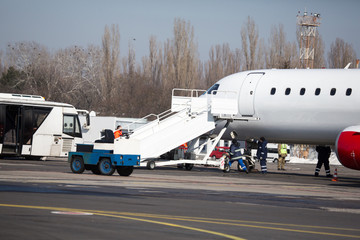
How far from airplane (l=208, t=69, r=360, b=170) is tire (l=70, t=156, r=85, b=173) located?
Answer: 1021 cm

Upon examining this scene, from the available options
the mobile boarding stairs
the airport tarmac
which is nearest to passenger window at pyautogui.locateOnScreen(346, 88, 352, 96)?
the mobile boarding stairs

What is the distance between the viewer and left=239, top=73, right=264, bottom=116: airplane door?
34094mm

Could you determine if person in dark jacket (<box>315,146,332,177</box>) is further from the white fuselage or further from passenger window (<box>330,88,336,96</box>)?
passenger window (<box>330,88,336,96</box>)

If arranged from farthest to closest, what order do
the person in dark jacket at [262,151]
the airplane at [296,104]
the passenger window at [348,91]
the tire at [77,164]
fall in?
1. the person in dark jacket at [262,151]
2. the airplane at [296,104]
3. the passenger window at [348,91]
4. the tire at [77,164]

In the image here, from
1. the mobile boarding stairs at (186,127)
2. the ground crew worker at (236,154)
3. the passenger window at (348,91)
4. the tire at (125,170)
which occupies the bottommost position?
the tire at (125,170)

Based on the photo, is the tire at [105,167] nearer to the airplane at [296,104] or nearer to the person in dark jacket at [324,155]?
the airplane at [296,104]

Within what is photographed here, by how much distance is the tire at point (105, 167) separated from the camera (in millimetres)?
26172

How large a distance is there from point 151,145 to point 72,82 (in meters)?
66.2

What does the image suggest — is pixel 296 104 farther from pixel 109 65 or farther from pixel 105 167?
pixel 109 65

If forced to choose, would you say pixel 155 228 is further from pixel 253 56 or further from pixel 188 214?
pixel 253 56

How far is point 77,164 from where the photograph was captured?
2700 cm

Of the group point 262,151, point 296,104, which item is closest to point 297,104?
point 296,104

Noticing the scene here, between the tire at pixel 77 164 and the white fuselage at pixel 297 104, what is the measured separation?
10207mm

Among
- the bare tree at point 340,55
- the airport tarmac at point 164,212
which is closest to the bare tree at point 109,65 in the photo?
the bare tree at point 340,55
